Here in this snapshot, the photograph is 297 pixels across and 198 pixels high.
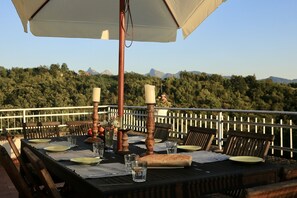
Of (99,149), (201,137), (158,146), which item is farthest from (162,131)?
(99,149)

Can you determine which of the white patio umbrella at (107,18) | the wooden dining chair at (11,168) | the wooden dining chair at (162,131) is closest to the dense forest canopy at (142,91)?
the white patio umbrella at (107,18)

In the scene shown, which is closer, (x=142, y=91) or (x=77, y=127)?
(x=77, y=127)

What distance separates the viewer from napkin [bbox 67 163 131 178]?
219 cm

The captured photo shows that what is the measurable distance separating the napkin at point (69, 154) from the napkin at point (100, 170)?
0.37 metres

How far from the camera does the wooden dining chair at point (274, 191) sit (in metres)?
1.26

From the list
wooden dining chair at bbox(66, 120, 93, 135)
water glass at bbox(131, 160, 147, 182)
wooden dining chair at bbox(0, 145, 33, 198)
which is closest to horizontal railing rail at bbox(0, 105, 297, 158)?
wooden dining chair at bbox(66, 120, 93, 135)

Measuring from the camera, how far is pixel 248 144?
9.93 feet

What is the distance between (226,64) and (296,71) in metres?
4.58

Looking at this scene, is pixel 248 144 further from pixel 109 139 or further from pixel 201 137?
pixel 109 139

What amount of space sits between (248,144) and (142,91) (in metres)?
15.2

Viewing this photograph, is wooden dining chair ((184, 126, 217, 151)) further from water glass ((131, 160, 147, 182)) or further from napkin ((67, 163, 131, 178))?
water glass ((131, 160, 147, 182))

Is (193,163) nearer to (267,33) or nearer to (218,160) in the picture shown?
(218,160)

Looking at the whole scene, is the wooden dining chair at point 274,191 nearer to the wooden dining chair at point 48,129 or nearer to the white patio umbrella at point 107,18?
the white patio umbrella at point 107,18

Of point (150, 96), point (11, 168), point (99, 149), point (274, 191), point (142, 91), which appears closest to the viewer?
point (274, 191)
